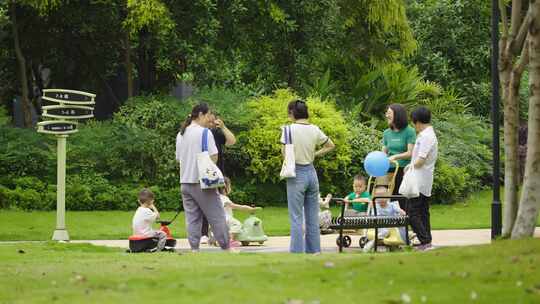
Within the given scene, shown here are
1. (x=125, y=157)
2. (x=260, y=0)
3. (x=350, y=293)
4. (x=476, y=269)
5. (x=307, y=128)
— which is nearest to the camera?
(x=350, y=293)

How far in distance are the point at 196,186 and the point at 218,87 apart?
11.5 m

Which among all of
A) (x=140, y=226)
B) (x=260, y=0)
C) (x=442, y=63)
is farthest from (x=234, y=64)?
(x=140, y=226)

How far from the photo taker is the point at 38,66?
88.3 ft

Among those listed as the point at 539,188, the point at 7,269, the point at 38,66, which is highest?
the point at 38,66

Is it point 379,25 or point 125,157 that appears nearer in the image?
point 125,157

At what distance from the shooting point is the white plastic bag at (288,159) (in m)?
13.3

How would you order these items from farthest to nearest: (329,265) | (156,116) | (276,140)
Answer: (156,116) → (276,140) → (329,265)

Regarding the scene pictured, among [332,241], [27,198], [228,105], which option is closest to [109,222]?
[27,198]

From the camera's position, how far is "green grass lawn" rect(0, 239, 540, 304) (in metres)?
8.62

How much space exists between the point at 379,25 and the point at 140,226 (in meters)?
14.4

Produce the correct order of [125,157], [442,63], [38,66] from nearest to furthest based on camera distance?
[125,157]
[38,66]
[442,63]

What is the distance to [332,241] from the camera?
1648 centimetres

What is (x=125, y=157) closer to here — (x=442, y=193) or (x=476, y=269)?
(x=442, y=193)

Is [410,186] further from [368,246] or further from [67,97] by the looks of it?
[67,97]
